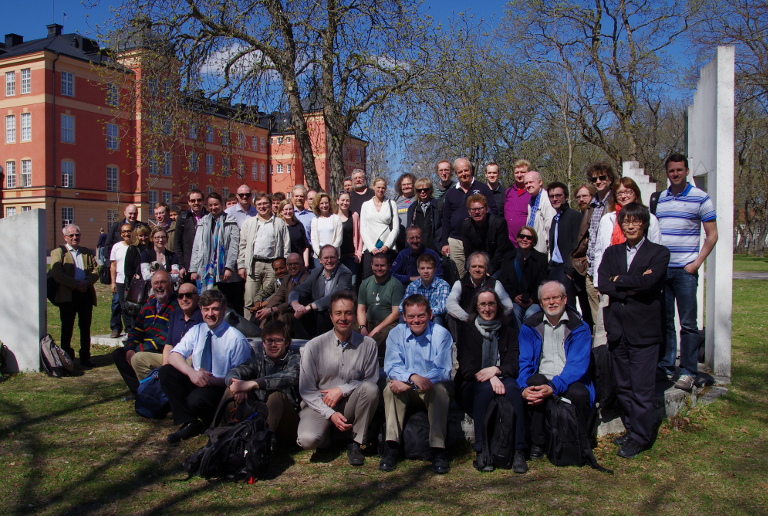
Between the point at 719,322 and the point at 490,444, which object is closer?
the point at 490,444

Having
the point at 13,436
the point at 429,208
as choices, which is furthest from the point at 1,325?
the point at 429,208

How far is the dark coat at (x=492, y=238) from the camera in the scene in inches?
255

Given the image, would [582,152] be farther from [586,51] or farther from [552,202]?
[552,202]

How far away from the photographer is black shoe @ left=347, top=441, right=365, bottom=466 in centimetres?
462

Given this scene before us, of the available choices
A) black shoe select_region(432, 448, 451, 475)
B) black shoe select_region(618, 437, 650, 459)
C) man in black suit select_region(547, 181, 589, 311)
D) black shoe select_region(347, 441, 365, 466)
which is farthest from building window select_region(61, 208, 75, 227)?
black shoe select_region(618, 437, 650, 459)

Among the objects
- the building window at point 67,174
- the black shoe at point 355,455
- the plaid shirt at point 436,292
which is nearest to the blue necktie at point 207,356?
the black shoe at point 355,455

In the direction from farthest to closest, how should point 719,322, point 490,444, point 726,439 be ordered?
point 719,322
point 726,439
point 490,444

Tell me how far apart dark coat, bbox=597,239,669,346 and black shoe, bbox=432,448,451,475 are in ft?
5.68

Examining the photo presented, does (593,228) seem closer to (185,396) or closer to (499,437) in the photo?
(499,437)

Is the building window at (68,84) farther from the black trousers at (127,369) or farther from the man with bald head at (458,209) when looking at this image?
the man with bald head at (458,209)

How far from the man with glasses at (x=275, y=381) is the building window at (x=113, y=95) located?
9434 mm

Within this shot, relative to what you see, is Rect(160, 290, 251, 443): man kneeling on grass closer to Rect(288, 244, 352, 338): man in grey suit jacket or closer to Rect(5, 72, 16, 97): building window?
Rect(288, 244, 352, 338): man in grey suit jacket

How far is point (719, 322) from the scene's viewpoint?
6109 mm

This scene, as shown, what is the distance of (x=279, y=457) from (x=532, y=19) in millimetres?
25284
